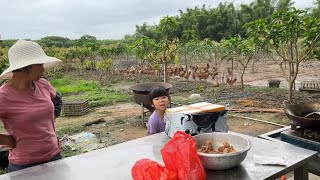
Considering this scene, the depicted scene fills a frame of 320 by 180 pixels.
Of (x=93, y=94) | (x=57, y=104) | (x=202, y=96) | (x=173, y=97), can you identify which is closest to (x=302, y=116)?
(x=57, y=104)

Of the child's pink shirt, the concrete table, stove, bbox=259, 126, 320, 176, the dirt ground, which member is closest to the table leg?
the concrete table

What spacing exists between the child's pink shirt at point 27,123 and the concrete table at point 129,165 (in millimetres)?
275

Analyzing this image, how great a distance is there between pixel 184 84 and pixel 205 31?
21.0 m

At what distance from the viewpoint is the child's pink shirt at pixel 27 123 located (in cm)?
228

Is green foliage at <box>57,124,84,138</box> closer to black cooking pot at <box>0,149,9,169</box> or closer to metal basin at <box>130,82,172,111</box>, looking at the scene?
metal basin at <box>130,82,172,111</box>

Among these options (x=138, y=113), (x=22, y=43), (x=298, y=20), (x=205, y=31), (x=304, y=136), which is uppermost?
(x=205, y=31)

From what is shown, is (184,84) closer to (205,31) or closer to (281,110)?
(281,110)

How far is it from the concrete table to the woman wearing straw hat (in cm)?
29

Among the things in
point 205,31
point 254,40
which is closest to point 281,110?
point 254,40

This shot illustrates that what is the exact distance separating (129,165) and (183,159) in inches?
20.8

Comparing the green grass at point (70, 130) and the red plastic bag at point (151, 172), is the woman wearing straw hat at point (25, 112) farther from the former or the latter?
the green grass at point (70, 130)

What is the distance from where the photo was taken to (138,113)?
816 cm

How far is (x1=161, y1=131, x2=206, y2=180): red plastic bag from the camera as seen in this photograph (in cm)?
162

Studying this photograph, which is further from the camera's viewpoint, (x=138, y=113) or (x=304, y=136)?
(x=138, y=113)
